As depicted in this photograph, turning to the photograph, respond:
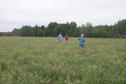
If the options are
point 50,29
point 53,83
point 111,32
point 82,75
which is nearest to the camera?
point 53,83

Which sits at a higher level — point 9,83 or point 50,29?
point 50,29

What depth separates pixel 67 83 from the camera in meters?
3.27

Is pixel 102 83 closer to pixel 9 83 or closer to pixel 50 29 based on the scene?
pixel 9 83

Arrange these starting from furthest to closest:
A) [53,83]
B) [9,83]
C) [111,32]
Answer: [111,32] → [53,83] → [9,83]

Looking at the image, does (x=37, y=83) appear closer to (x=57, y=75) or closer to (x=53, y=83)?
(x=53, y=83)

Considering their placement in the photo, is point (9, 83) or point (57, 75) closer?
point (9, 83)

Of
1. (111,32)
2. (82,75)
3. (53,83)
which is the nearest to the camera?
(53,83)

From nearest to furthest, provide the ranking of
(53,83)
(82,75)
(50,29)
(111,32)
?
(53,83) → (82,75) → (111,32) → (50,29)

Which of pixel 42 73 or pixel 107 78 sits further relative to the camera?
pixel 42 73

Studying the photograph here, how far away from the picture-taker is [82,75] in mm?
3857

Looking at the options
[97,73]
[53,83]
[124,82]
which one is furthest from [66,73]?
Answer: [124,82]

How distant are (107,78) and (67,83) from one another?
125cm

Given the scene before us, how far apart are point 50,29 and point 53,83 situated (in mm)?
62305

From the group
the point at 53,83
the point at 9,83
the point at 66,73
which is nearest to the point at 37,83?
the point at 53,83
